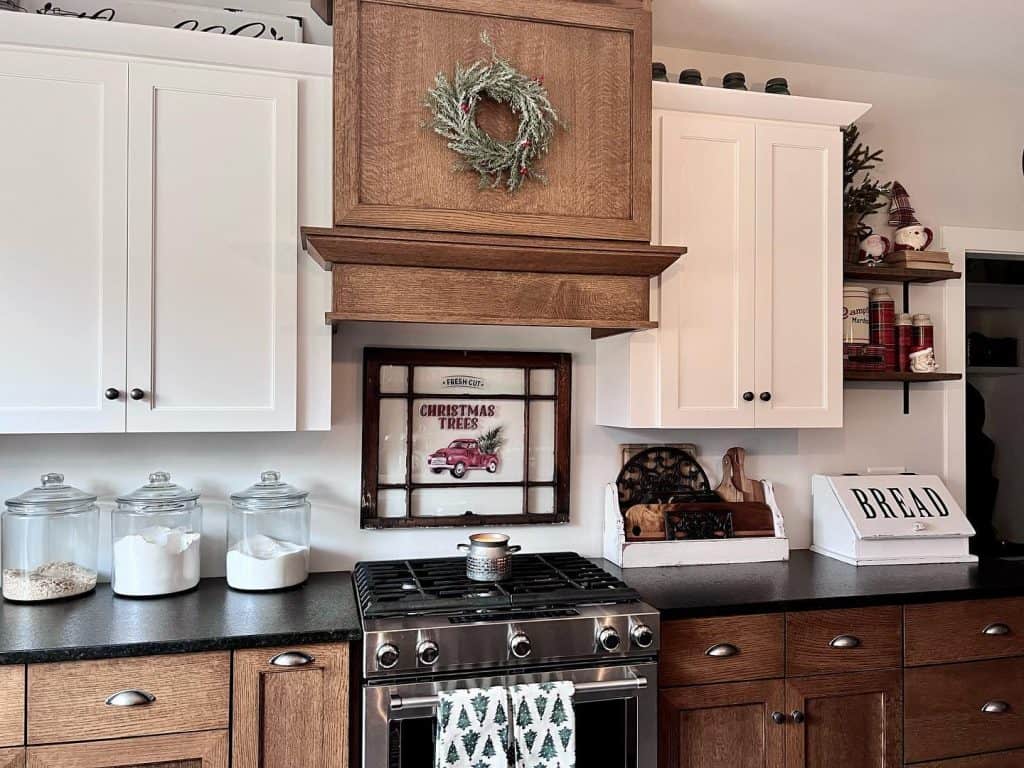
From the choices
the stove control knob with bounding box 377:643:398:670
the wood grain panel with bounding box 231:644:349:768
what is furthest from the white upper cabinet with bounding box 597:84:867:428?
the wood grain panel with bounding box 231:644:349:768

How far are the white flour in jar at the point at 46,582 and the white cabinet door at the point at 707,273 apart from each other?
1647 millimetres

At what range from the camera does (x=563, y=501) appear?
245 centimetres

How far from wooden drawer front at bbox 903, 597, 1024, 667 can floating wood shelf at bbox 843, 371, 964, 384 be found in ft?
2.49

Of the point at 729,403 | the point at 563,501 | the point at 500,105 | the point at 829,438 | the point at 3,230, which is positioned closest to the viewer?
the point at 3,230

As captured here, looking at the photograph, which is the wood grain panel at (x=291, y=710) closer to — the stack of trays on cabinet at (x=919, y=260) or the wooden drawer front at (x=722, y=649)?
the wooden drawer front at (x=722, y=649)

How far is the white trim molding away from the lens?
278 cm

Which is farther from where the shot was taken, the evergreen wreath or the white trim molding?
the white trim molding

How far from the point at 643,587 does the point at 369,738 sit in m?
0.85

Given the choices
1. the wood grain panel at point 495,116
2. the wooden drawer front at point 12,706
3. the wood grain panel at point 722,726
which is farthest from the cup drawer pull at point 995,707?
the wooden drawer front at point 12,706

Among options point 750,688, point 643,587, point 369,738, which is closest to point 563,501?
point 643,587

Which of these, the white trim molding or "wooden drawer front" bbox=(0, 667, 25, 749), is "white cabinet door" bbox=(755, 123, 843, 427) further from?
"wooden drawer front" bbox=(0, 667, 25, 749)

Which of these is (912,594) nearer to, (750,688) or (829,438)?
(750,688)

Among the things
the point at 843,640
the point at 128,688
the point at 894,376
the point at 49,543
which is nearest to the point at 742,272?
the point at 894,376

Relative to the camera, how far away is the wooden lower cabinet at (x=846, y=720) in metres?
1.98
